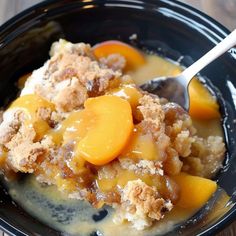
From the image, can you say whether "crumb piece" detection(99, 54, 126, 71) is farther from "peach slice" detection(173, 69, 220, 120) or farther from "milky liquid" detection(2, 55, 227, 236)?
"milky liquid" detection(2, 55, 227, 236)

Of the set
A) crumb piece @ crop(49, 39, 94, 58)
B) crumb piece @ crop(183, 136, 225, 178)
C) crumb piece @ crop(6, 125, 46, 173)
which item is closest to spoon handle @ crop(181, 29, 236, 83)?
crumb piece @ crop(183, 136, 225, 178)

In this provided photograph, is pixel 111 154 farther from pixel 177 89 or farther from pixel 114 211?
pixel 177 89

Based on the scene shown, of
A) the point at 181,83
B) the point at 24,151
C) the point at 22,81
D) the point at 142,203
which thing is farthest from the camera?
the point at 22,81

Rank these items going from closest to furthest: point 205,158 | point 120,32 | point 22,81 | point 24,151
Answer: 1. point 24,151
2. point 205,158
3. point 22,81
4. point 120,32

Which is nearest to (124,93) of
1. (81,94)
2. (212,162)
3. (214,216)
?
(81,94)

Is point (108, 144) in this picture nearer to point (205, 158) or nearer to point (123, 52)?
point (205, 158)

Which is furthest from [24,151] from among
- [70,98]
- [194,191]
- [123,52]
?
[123,52]
